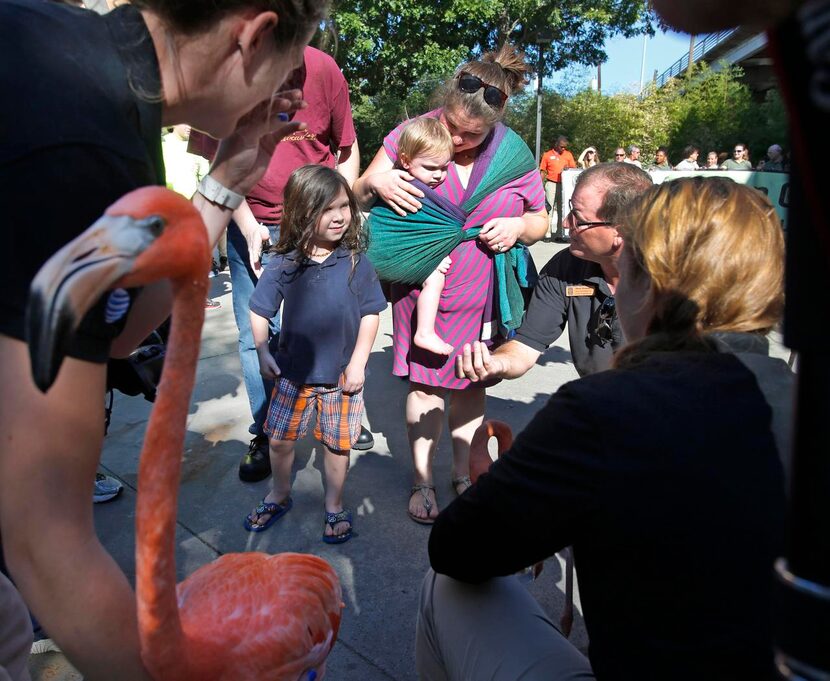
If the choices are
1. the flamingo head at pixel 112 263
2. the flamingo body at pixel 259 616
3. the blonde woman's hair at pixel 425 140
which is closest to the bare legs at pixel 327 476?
the flamingo body at pixel 259 616

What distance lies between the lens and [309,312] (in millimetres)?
3039

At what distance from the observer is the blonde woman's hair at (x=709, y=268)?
58.4 inches

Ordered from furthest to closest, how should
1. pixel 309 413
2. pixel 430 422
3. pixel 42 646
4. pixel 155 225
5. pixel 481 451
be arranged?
pixel 430 422
pixel 309 413
pixel 42 646
pixel 481 451
pixel 155 225

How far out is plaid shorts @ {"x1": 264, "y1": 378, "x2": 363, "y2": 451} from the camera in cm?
305

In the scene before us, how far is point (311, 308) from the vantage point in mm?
3041

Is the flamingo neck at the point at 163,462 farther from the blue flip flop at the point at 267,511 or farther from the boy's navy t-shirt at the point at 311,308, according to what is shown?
the blue flip flop at the point at 267,511

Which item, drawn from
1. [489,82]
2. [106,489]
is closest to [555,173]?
[489,82]

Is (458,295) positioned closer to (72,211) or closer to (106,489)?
(106,489)

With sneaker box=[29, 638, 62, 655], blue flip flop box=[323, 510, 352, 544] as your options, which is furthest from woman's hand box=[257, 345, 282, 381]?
sneaker box=[29, 638, 62, 655]

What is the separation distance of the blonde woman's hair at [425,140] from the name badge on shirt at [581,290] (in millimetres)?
825

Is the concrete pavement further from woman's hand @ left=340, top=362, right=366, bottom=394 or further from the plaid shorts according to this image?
woman's hand @ left=340, top=362, right=366, bottom=394

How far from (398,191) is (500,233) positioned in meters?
0.51

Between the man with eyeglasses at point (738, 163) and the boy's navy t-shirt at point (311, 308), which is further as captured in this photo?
the man with eyeglasses at point (738, 163)

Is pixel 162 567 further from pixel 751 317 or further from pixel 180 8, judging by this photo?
pixel 751 317
